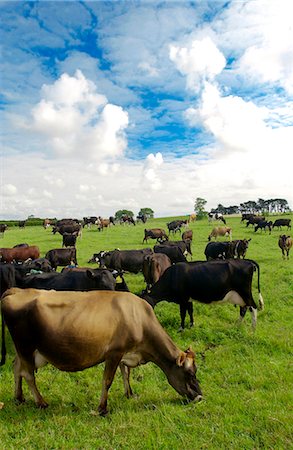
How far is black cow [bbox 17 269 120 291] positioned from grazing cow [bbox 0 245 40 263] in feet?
39.4

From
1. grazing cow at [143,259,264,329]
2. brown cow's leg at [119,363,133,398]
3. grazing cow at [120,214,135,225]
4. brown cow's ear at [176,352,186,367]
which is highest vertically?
grazing cow at [120,214,135,225]

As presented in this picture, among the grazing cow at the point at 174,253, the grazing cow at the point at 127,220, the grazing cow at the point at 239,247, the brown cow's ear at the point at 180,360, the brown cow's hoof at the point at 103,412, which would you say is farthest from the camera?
the grazing cow at the point at 127,220

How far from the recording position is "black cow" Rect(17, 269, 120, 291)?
34.3ft

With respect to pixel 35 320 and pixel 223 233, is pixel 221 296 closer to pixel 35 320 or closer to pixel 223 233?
pixel 35 320

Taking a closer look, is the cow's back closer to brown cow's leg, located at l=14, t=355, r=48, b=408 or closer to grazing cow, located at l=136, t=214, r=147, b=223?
brown cow's leg, located at l=14, t=355, r=48, b=408

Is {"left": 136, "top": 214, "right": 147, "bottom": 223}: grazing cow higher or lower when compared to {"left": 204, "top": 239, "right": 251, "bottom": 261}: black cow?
higher

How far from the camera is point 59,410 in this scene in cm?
580

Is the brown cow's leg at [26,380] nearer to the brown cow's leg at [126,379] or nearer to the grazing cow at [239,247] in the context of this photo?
the brown cow's leg at [126,379]

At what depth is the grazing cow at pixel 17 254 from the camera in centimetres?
2172

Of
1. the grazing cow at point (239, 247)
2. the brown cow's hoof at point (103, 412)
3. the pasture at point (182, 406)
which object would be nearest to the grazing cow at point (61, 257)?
the grazing cow at point (239, 247)

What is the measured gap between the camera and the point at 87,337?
5.49 meters

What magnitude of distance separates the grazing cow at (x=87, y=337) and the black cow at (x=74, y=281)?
441 cm

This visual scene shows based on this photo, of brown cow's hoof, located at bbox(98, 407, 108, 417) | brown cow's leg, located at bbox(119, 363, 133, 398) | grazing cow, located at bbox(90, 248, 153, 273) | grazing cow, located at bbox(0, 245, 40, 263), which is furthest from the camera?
grazing cow, located at bbox(0, 245, 40, 263)

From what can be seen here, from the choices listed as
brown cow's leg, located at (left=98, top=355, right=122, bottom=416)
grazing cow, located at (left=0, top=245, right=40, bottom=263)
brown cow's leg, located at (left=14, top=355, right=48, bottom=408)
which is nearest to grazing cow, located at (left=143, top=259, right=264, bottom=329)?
brown cow's leg, located at (left=98, top=355, right=122, bottom=416)
